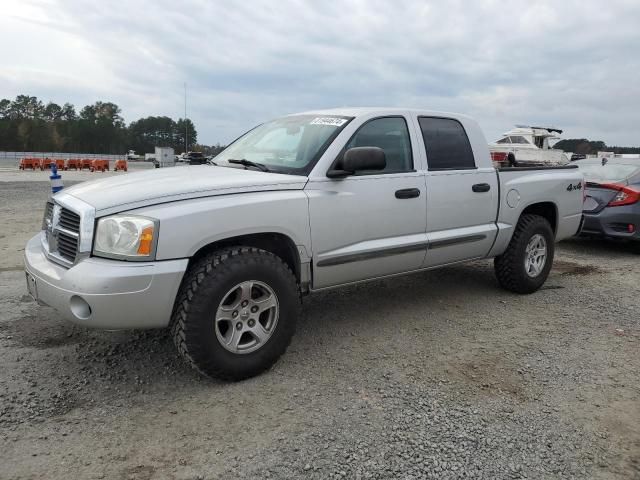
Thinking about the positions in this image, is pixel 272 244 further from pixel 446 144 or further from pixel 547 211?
pixel 547 211

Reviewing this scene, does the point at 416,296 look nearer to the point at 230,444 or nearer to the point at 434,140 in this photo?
the point at 434,140

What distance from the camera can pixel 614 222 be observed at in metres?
7.62

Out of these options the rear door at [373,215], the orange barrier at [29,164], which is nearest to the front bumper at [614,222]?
the rear door at [373,215]

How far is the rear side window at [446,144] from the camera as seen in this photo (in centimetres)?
448

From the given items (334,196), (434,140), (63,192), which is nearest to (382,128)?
(434,140)

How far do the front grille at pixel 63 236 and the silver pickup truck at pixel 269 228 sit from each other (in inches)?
0.5

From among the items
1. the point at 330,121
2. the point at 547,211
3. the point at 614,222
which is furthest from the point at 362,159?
the point at 614,222

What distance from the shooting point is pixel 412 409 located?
304cm

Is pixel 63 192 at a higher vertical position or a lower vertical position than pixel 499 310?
higher

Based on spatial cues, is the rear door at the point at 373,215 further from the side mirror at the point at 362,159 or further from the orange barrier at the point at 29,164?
the orange barrier at the point at 29,164

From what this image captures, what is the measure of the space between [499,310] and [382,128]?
6.94ft

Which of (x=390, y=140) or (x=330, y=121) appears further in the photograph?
(x=390, y=140)

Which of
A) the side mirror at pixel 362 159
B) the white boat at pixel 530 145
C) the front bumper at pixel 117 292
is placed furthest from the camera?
the white boat at pixel 530 145

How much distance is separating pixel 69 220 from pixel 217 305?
108 centimetres
